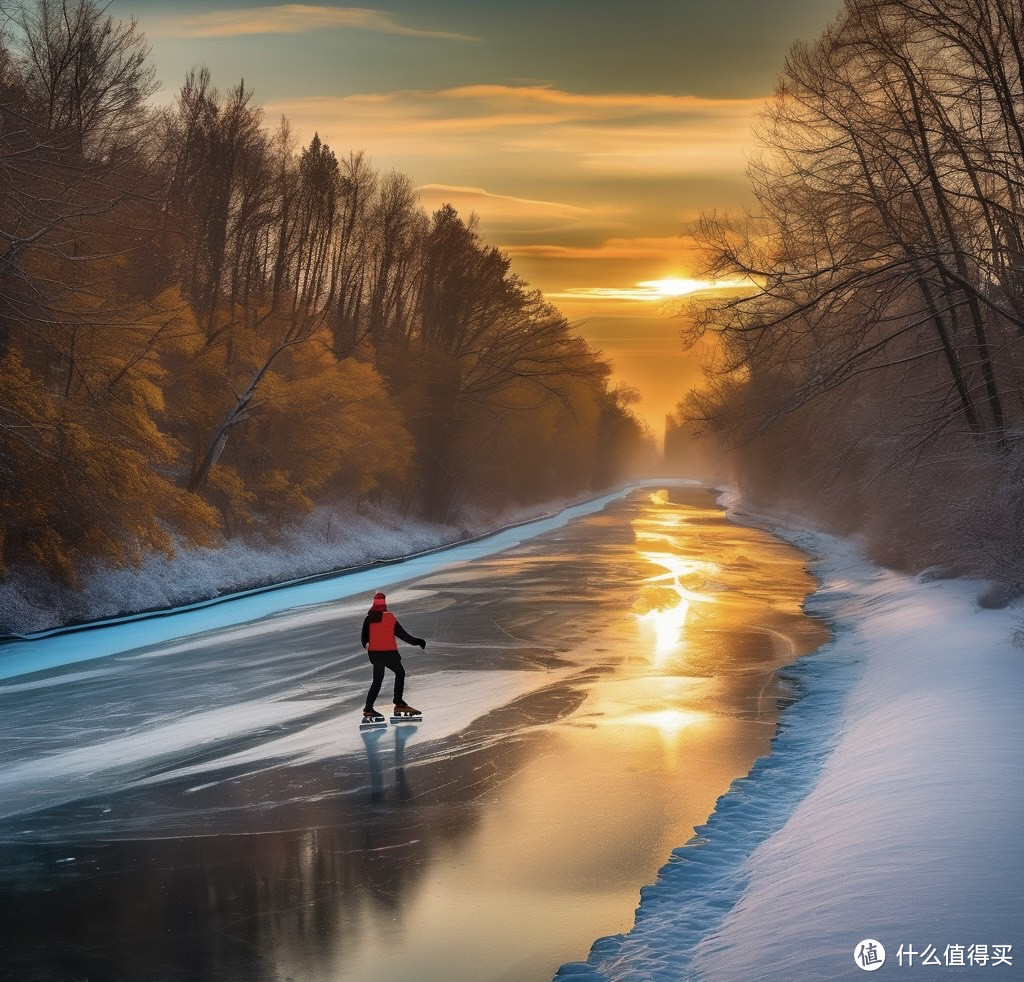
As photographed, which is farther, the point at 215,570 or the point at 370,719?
the point at 215,570

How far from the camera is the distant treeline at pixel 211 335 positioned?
23016 millimetres

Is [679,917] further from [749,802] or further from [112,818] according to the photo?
[112,818]

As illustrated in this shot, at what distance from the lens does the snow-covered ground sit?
5730 mm

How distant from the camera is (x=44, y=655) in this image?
20.2 meters

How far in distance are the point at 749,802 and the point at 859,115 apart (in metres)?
8.83

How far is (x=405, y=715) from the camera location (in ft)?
45.4

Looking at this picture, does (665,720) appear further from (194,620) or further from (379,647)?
(194,620)

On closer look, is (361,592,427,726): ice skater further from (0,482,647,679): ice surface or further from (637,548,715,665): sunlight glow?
(0,482,647,679): ice surface

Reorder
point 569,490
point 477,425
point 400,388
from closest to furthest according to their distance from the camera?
1. point 400,388
2. point 477,425
3. point 569,490

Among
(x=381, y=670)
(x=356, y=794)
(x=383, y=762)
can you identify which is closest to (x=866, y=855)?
(x=356, y=794)

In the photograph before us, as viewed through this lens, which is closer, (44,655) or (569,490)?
(44,655)

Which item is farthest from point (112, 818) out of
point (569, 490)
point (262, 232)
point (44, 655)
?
point (569, 490)

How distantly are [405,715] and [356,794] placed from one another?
3216 mm

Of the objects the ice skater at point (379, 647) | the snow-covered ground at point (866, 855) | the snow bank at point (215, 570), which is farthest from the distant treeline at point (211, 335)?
the snow-covered ground at point (866, 855)
